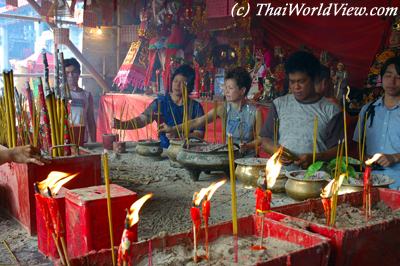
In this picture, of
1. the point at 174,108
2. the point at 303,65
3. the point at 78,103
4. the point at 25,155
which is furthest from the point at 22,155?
the point at 78,103

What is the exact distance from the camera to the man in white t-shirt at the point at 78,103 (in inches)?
167

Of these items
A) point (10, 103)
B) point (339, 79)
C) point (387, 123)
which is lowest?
point (387, 123)

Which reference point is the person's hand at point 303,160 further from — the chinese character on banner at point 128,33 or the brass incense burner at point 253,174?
the chinese character on banner at point 128,33

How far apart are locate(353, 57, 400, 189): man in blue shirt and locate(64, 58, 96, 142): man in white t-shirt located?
111 inches

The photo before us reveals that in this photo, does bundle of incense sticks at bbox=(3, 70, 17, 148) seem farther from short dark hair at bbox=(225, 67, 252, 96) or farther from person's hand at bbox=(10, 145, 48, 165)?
short dark hair at bbox=(225, 67, 252, 96)

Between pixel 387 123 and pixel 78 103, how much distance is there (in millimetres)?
3101

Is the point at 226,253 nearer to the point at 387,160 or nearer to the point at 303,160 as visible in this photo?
the point at 303,160

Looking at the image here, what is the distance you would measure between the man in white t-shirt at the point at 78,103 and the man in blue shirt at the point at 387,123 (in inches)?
111

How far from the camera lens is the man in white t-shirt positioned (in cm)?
424

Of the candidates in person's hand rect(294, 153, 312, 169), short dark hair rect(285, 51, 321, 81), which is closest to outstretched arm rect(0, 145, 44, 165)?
person's hand rect(294, 153, 312, 169)

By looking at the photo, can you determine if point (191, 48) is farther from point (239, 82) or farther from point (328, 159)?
point (328, 159)

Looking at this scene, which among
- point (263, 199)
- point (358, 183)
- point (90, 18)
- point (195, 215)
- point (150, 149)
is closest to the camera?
point (195, 215)

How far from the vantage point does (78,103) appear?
4.37 meters

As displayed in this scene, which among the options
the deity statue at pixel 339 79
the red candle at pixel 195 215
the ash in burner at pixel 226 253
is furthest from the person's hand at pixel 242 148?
the deity statue at pixel 339 79
